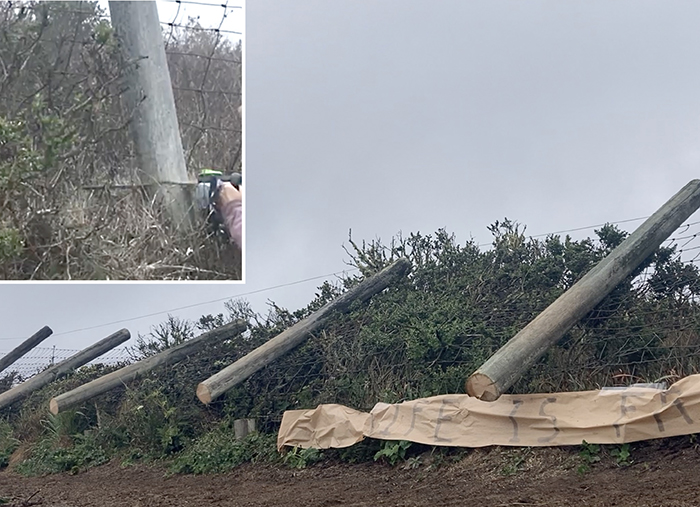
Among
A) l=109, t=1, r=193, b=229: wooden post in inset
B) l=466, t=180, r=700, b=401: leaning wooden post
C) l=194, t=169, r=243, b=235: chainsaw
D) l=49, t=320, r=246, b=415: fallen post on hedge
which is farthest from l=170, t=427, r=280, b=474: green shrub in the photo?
l=109, t=1, r=193, b=229: wooden post in inset

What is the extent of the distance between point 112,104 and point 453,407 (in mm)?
5467

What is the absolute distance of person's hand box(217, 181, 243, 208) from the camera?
16.4 feet

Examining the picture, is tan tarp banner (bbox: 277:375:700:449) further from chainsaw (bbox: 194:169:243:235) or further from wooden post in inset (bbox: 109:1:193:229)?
wooden post in inset (bbox: 109:1:193:229)

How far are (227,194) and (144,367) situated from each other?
373 inches

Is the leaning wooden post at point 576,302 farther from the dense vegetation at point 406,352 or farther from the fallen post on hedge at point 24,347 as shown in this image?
the fallen post on hedge at point 24,347

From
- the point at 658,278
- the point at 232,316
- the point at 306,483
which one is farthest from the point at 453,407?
the point at 232,316

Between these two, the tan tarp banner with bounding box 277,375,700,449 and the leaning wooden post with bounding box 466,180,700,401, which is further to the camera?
the leaning wooden post with bounding box 466,180,700,401

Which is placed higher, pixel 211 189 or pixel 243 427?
pixel 211 189

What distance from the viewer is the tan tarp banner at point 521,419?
7.33 meters

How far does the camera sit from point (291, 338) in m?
11.7

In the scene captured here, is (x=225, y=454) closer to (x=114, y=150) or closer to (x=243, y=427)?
(x=243, y=427)

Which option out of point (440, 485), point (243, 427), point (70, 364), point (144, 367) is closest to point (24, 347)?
point (70, 364)

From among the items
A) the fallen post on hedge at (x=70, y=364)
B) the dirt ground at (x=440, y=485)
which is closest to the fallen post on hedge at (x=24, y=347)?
the fallen post on hedge at (x=70, y=364)

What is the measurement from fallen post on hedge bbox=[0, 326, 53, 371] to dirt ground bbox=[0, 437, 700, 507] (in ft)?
24.7
